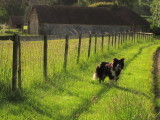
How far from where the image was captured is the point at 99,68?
11344mm

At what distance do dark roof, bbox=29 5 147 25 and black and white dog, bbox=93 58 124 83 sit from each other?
4835 cm

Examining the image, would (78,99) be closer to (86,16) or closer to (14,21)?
(86,16)

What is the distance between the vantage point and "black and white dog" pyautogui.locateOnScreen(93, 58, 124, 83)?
10898 millimetres

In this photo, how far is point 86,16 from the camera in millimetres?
62031

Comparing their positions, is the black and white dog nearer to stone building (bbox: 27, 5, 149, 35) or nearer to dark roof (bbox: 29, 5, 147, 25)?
stone building (bbox: 27, 5, 149, 35)

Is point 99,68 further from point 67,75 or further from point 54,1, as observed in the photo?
point 54,1

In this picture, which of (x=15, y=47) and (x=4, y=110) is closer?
(x=4, y=110)

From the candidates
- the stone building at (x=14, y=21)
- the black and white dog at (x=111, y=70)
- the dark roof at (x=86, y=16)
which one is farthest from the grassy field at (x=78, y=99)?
the stone building at (x=14, y=21)

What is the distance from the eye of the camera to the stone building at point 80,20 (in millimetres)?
59125

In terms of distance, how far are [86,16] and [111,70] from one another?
5171 centimetres

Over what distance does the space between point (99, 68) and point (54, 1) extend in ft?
301

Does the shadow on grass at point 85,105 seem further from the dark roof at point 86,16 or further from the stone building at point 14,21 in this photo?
the stone building at point 14,21

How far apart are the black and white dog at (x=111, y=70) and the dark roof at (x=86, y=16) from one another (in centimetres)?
4835

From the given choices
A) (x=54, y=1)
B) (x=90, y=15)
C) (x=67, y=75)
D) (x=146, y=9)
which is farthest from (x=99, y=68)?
(x=146, y=9)
